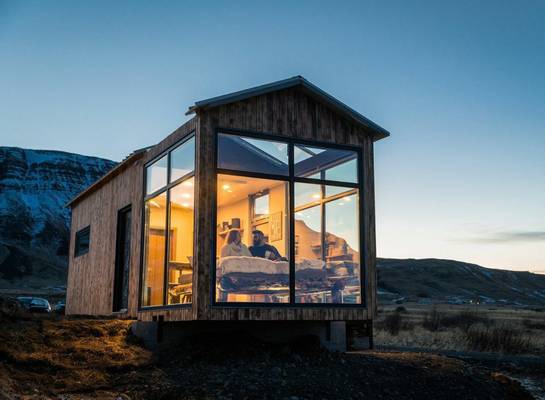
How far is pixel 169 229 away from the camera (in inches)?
445

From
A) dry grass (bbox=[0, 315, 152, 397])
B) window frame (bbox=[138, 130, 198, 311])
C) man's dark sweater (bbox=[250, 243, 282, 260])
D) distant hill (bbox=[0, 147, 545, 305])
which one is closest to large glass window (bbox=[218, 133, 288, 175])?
window frame (bbox=[138, 130, 198, 311])

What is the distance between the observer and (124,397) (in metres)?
8.03

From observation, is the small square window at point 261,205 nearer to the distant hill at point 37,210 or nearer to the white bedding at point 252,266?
the white bedding at point 252,266

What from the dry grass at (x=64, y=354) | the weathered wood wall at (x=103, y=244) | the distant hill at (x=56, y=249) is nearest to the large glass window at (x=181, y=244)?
the dry grass at (x=64, y=354)

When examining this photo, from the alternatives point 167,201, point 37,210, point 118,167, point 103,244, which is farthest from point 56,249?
point 167,201

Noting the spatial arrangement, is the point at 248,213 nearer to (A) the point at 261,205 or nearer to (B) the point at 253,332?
(A) the point at 261,205

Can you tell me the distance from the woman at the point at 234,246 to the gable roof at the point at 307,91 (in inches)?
80.1

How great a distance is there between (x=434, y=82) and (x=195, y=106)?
764 cm

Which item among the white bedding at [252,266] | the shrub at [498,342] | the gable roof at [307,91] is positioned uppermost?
the gable roof at [307,91]

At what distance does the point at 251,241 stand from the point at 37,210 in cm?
8712

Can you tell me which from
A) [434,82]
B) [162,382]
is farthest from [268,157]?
[434,82]

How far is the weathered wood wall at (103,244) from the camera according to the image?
13188mm

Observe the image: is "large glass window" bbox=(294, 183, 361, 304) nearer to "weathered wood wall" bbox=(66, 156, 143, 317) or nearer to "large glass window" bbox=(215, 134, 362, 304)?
"large glass window" bbox=(215, 134, 362, 304)

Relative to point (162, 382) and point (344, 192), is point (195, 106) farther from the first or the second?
point (162, 382)
